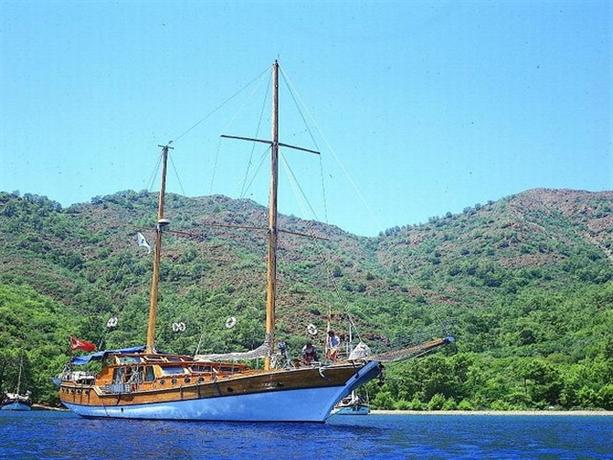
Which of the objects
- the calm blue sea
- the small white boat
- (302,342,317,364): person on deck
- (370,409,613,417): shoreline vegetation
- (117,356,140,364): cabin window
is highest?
(117,356,140,364): cabin window

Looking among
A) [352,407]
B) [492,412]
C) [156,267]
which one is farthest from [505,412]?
[156,267]

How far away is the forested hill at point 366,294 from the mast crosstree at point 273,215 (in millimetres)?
3057

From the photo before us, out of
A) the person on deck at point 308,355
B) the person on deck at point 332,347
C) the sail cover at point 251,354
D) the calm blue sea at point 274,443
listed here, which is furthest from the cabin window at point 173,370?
the person on deck at point 332,347

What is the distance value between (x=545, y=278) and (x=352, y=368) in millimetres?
92746

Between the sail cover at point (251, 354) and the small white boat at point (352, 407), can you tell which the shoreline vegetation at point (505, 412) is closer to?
→ the small white boat at point (352, 407)

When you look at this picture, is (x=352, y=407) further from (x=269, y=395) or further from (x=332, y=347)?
(x=269, y=395)

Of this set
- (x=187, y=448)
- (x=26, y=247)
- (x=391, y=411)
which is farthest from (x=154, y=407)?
(x=26, y=247)

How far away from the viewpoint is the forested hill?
75312 mm

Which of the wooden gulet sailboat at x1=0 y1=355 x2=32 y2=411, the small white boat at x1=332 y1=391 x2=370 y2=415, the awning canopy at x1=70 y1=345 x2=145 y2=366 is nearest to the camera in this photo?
the awning canopy at x1=70 y1=345 x2=145 y2=366

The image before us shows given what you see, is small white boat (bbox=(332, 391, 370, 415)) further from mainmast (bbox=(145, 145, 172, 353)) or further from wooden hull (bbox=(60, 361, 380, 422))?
wooden hull (bbox=(60, 361, 380, 422))

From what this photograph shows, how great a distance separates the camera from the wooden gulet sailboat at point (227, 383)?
3503 cm

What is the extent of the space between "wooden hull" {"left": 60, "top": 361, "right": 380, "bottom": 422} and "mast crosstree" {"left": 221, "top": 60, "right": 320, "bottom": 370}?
2.28 m

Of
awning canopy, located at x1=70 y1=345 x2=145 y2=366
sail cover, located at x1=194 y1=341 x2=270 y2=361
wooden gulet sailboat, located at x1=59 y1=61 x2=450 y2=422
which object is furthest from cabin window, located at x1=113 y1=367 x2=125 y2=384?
sail cover, located at x1=194 y1=341 x2=270 y2=361

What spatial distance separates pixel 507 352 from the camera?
85125 mm
